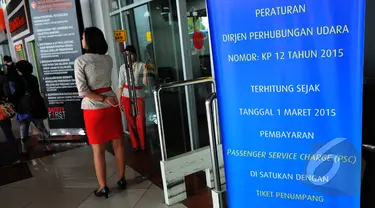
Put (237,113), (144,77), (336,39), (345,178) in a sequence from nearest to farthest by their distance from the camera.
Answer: (336,39), (345,178), (237,113), (144,77)

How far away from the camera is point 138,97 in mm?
4086

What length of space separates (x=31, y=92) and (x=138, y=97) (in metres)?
1.54

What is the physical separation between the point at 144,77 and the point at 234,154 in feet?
9.34

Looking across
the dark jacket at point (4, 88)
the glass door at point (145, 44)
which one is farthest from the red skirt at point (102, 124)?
the dark jacket at point (4, 88)

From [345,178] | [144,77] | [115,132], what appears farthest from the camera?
[144,77]

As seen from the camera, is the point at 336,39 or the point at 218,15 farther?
the point at 218,15

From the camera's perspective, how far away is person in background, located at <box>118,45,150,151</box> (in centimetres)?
400

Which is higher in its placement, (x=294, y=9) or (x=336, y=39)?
(x=294, y=9)

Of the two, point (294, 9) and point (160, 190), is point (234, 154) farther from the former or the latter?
point (160, 190)

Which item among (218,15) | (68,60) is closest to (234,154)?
(218,15)

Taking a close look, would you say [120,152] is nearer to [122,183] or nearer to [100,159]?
[100,159]

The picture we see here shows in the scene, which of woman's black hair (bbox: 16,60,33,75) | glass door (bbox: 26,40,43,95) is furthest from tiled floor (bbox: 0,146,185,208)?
glass door (bbox: 26,40,43,95)

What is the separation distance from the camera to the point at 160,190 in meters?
3.01

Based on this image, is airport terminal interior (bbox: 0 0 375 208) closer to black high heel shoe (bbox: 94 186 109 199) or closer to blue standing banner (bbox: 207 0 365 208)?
black high heel shoe (bbox: 94 186 109 199)
